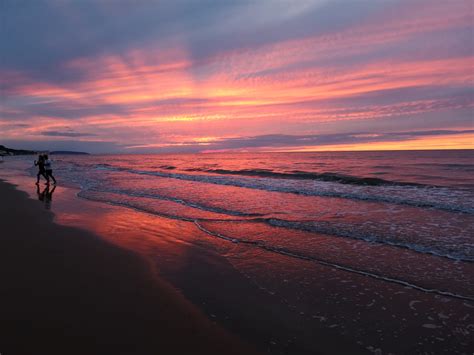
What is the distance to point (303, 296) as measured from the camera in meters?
4.88

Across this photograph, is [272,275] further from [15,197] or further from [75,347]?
[15,197]

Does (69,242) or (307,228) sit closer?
(69,242)

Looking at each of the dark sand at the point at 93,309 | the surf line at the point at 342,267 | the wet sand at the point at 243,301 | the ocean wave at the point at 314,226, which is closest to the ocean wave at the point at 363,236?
the ocean wave at the point at 314,226

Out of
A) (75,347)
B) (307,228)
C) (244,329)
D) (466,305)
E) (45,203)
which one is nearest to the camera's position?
(75,347)

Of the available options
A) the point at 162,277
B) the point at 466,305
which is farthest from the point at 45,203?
the point at 466,305

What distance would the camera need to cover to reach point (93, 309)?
4.21 metres

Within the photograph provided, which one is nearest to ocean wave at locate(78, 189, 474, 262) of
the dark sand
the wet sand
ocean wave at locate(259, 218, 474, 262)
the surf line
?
ocean wave at locate(259, 218, 474, 262)

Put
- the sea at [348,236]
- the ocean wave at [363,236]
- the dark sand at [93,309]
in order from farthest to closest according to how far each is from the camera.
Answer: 1. the ocean wave at [363,236]
2. the sea at [348,236]
3. the dark sand at [93,309]

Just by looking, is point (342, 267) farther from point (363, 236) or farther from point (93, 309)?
point (93, 309)

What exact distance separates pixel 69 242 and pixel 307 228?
20.9 feet

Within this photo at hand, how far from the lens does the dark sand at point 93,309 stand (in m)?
3.46

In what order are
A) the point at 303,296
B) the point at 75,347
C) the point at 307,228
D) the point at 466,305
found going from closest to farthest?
the point at 75,347, the point at 466,305, the point at 303,296, the point at 307,228

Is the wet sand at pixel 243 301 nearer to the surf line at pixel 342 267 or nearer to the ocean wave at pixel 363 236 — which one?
the surf line at pixel 342 267

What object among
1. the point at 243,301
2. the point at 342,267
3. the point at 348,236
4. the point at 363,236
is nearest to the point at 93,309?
the point at 243,301
